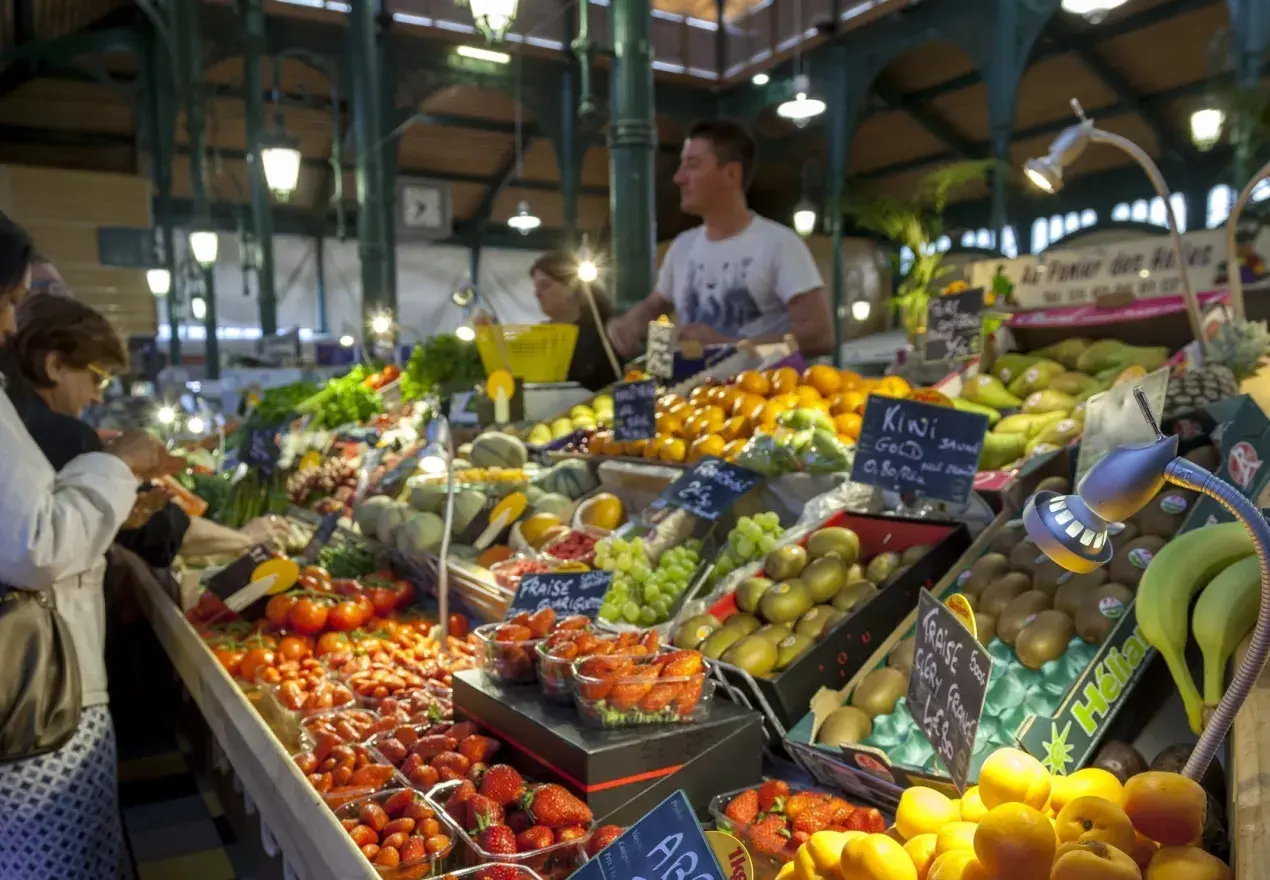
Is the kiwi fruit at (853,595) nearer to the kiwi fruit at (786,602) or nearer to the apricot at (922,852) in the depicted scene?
the kiwi fruit at (786,602)

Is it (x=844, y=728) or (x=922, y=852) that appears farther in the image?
(x=844, y=728)

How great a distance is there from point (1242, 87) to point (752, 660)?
9776 mm

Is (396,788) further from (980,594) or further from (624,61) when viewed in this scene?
(624,61)

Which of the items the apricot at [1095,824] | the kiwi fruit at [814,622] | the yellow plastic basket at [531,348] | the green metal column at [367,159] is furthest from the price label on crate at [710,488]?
the green metal column at [367,159]

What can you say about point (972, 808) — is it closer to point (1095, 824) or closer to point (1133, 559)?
point (1095, 824)

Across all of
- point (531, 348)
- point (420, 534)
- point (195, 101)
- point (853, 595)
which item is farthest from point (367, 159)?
point (853, 595)

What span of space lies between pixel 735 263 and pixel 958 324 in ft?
4.22

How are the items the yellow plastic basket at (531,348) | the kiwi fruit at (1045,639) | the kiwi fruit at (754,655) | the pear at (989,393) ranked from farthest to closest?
the yellow plastic basket at (531,348) < the pear at (989,393) < the kiwi fruit at (754,655) < the kiwi fruit at (1045,639)

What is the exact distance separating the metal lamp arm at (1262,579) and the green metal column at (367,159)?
35.5 ft

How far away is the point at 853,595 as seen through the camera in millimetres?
2098

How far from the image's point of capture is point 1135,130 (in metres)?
16.6

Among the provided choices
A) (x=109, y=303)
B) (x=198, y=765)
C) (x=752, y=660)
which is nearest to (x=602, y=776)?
(x=752, y=660)

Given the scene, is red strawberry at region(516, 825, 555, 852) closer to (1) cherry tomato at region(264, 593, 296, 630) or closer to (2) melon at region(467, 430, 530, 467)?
(1) cherry tomato at region(264, 593, 296, 630)

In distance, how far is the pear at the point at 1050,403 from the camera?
2867 millimetres
